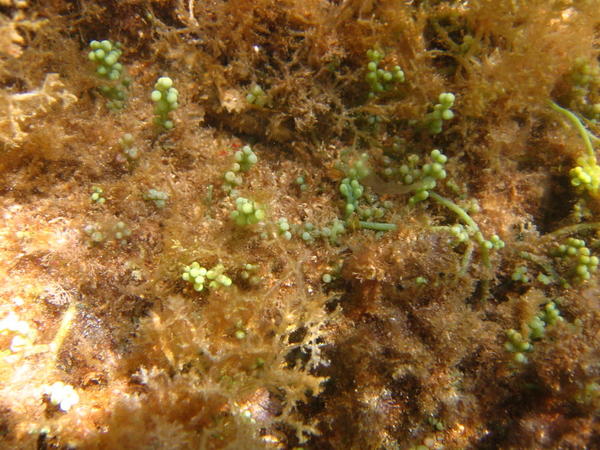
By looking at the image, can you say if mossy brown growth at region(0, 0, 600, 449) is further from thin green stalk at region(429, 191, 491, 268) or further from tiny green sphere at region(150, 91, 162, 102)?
tiny green sphere at region(150, 91, 162, 102)

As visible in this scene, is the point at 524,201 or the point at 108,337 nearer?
the point at 108,337

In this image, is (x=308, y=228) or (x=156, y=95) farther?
(x=308, y=228)

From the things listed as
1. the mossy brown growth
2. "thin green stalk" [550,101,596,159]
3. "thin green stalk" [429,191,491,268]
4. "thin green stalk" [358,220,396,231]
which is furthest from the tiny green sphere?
"thin green stalk" [550,101,596,159]

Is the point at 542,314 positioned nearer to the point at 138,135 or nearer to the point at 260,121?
the point at 260,121

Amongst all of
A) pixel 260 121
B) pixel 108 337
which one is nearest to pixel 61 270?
pixel 108 337

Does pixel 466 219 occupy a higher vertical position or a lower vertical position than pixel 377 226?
higher

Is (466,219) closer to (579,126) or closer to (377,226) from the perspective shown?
(377,226)

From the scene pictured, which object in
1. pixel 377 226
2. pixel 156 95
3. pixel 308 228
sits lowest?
pixel 308 228

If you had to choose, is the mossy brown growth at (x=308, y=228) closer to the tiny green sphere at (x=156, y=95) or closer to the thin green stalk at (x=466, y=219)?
the thin green stalk at (x=466, y=219)

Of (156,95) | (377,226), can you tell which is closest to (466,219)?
(377,226)
